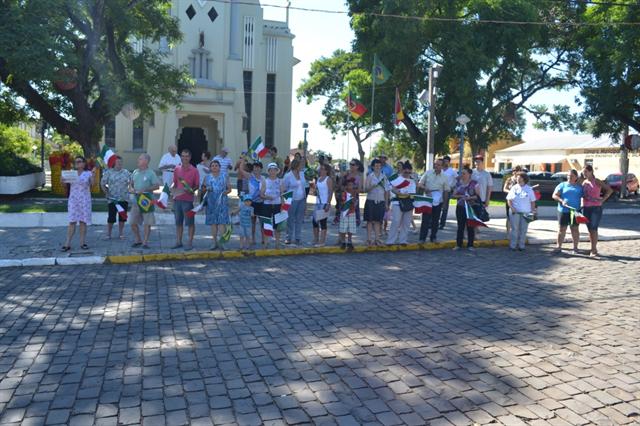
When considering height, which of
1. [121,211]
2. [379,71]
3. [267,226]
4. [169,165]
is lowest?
[267,226]

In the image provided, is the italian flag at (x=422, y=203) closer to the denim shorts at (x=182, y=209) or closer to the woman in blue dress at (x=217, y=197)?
the woman in blue dress at (x=217, y=197)

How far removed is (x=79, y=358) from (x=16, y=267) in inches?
202

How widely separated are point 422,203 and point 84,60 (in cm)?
1286

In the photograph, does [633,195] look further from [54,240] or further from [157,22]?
[54,240]

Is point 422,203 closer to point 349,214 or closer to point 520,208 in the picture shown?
point 349,214

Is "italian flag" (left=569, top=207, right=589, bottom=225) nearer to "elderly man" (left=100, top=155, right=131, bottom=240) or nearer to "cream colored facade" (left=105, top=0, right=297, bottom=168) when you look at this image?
"elderly man" (left=100, top=155, right=131, bottom=240)

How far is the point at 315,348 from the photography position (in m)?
5.07

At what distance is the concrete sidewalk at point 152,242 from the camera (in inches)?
376

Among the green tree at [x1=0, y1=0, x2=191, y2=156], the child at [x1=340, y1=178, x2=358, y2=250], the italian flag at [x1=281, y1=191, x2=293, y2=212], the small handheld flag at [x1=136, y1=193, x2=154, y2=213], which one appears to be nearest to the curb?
the child at [x1=340, y1=178, x2=358, y2=250]

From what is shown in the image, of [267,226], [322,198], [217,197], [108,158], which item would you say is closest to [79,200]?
[108,158]

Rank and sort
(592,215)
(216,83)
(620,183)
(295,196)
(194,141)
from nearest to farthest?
(592,215)
(295,196)
(620,183)
(216,83)
(194,141)

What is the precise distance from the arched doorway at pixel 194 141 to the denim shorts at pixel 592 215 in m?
28.4

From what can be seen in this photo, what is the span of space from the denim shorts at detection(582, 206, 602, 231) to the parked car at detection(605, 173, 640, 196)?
22.7m

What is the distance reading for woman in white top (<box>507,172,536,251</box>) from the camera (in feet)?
37.2
